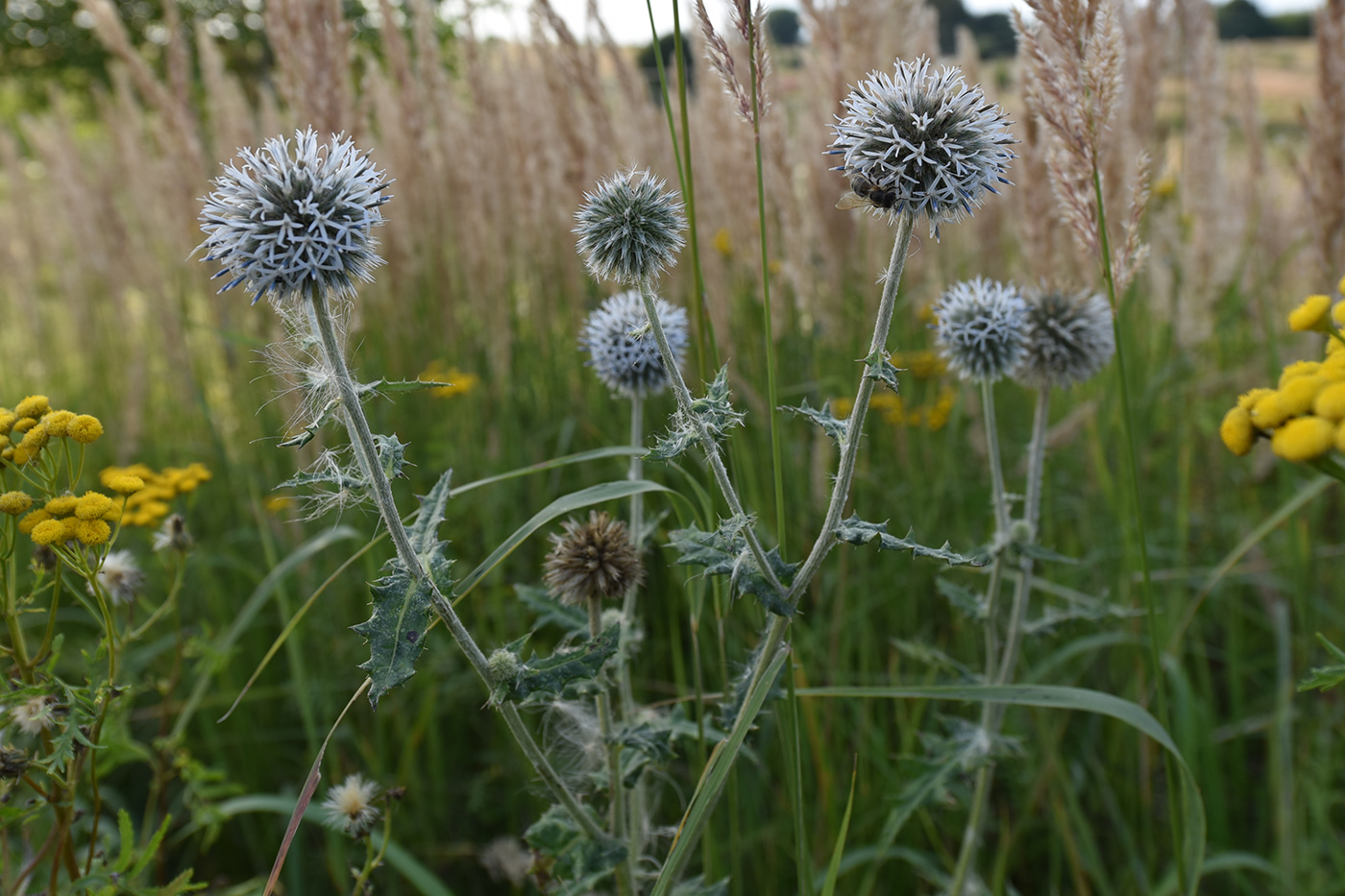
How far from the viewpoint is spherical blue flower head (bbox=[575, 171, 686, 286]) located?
4.61 feet

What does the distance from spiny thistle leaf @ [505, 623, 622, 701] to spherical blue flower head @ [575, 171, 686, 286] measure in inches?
23.3

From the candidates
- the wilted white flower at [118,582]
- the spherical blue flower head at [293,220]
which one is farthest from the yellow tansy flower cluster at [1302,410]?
the wilted white flower at [118,582]

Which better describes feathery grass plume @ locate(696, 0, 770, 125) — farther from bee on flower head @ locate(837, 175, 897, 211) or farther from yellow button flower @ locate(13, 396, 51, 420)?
yellow button flower @ locate(13, 396, 51, 420)

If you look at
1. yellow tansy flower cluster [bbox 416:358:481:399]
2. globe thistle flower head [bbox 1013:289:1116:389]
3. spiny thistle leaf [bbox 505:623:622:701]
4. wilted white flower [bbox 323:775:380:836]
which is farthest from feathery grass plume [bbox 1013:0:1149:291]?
yellow tansy flower cluster [bbox 416:358:481:399]

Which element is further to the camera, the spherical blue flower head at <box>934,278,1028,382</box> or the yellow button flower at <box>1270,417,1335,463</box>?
the spherical blue flower head at <box>934,278,1028,382</box>

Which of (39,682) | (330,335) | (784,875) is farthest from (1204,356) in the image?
(39,682)

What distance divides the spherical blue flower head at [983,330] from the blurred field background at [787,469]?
0.32 m

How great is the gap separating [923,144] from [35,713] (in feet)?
5.07

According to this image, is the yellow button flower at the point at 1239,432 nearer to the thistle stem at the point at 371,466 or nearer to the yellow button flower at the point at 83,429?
the thistle stem at the point at 371,466

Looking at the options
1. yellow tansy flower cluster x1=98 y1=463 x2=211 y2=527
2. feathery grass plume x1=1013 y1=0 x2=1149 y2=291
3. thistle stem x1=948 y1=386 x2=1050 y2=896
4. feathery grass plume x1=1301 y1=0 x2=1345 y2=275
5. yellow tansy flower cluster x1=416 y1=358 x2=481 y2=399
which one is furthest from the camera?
yellow tansy flower cluster x1=416 y1=358 x2=481 y2=399

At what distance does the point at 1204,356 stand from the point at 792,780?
4.11m

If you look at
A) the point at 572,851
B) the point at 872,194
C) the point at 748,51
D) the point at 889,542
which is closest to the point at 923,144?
the point at 872,194

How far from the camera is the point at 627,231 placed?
4.59ft

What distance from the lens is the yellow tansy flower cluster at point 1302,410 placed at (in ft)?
3.55
